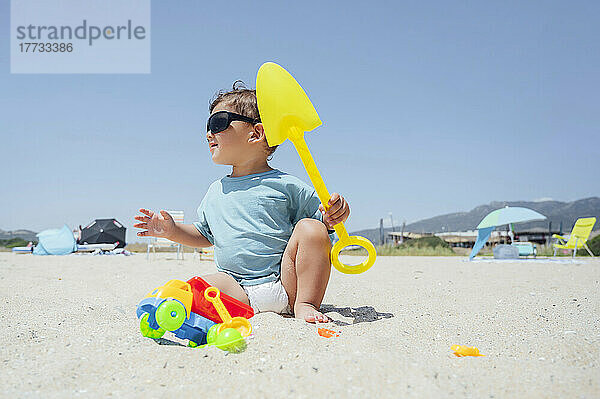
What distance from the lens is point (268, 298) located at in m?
2.07

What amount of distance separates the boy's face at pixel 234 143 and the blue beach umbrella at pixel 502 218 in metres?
8.14

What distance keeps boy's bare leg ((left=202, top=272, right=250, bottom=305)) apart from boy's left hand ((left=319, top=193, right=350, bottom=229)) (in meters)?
0.53

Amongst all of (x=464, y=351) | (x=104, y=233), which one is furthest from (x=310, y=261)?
(x=104, y=233)

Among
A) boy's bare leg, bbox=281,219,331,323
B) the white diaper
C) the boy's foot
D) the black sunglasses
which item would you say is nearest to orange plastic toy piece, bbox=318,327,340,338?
the boy's foot

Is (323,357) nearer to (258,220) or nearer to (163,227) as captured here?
(258,220)

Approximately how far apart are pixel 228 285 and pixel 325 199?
1.92 feet

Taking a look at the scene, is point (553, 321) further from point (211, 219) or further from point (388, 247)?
point (388, 247)

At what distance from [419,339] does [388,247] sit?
36.7ft

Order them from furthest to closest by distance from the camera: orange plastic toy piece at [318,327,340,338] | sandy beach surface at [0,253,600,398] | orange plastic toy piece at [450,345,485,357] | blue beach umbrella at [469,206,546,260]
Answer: blue beach umbrella at [469,206,546,260]
orange plastic toy piece at [318,327,340,338]
orange plastic toy piece at [450,345,485,357]
sandy beach surface at [0,253,600,398]

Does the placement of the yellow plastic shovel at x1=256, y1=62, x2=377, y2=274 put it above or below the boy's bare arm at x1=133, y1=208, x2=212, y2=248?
above

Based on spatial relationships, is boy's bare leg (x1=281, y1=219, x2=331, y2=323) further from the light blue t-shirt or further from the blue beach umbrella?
the blue beach umbrella

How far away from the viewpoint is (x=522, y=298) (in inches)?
115

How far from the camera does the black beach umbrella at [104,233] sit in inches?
456

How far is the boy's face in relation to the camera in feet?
7.52
